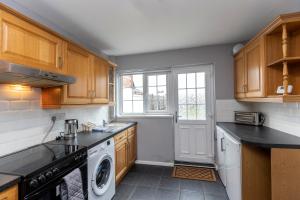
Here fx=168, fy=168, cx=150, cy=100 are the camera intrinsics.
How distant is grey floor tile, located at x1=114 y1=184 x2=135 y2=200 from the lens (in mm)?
2256

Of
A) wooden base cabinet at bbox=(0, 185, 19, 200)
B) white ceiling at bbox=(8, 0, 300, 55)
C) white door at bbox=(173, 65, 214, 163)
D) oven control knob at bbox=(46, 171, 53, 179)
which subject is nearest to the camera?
wooden base cabinet at bbox=(0, 185, 19, 200)

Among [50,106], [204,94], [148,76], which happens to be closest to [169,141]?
[204,94]

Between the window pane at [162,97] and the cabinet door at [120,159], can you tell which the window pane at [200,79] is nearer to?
the window pane at [162,97]

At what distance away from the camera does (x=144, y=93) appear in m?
3.55

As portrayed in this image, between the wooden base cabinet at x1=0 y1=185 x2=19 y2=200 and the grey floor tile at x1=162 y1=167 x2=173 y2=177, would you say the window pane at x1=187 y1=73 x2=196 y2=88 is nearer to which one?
the grey floor tile at x1=162 y1=167 x2=173 y2=177

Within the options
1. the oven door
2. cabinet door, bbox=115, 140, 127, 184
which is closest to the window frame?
cabinet door, bbox=115, 140, 127, 184

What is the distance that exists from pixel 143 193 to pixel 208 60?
8.07ft

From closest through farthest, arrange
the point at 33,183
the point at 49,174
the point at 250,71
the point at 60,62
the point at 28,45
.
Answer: the point at 33,183
the point at 49,174
the point at 28,45
the point at 60,62
the point at 250,71

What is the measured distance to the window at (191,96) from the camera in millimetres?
3195

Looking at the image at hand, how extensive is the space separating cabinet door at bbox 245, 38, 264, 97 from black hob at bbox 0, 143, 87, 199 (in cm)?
210

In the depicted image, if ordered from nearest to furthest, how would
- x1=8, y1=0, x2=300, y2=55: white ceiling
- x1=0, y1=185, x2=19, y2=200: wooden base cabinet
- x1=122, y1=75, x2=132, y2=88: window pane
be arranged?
x1=0, y1=185, x2=19, y2=200: wooden base cabinet, x1=8, y1=0, x2=300, y2=55: white ceiling, x1=122, y1=75, x2=132, y2=88: window pane

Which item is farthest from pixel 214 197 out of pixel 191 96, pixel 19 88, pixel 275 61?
pixel 19 88

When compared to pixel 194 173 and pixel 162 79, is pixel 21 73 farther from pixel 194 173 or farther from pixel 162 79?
pixel 194 173

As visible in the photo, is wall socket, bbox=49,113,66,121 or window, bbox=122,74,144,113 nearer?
wall socket, bbox=49,113,66,121
